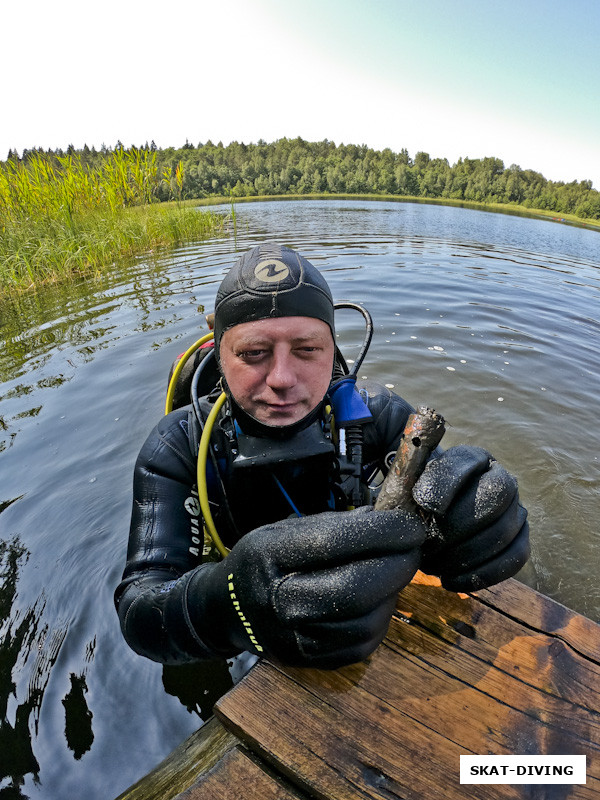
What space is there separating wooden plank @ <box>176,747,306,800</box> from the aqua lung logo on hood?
6.44 ft

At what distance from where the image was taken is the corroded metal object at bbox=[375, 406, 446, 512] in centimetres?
116

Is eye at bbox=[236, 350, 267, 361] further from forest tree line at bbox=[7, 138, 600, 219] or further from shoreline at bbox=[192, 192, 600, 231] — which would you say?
forest tree line at bbox=[7, 138, 600, 219]

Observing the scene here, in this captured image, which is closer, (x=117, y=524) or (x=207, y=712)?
(x=207, y=712)

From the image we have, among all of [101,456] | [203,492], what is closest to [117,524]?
[101,456]

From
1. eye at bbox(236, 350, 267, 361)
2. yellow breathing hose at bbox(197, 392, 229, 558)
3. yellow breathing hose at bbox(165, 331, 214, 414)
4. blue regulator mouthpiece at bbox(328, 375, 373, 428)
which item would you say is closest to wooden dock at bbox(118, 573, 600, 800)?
yellow breathing hose at bbox(197, 392, 229, 558)

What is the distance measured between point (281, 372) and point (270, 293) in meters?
0.45

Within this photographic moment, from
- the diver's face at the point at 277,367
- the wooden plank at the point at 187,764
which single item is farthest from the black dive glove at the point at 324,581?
the diver's face at the point at 277,367

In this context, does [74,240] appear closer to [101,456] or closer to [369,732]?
[101,456]

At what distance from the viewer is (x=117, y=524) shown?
3764 mm

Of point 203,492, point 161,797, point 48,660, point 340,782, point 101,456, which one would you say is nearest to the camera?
point 340,782

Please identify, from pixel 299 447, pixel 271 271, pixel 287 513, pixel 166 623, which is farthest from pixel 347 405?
pixel 166 623

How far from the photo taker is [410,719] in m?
1.39

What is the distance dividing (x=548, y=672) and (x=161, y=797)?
1473 millimetres

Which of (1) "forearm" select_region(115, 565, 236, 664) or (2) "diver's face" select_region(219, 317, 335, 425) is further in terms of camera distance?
(2) "diver's face" select_region(219, 317, 335, 425)
